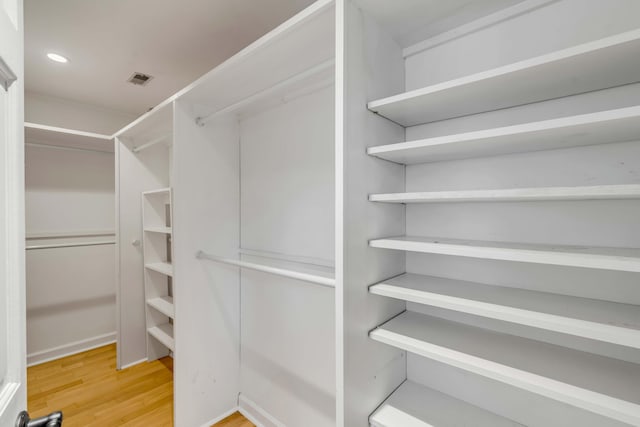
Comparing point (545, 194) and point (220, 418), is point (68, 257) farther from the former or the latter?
point (545, 194)

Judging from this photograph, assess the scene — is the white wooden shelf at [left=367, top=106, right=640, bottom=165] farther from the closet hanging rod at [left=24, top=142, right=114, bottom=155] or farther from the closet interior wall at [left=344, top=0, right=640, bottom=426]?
the closet hanging rod at [left=24, top=142, right=114, bottom=155]

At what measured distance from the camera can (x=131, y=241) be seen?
2.87 meters

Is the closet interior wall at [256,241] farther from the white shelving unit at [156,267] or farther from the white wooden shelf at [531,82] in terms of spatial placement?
the white shelving unit at [156,267]

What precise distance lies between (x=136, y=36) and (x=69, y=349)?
3110 mm

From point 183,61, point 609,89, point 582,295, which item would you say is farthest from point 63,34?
point 582,295

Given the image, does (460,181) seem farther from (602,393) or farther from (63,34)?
(63,34)

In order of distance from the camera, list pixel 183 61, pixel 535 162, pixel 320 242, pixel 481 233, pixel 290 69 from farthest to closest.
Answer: pixel 183 61 → pixel 320 242 → pixel 290 69 → pixel 481 233 → pixel 535 162

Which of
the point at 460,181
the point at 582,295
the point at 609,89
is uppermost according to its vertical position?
the point at 609,89

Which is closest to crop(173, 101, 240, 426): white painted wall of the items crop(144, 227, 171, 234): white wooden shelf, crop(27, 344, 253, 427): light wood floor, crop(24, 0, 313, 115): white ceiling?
crop(27, 344, 253, 427): light wood floor

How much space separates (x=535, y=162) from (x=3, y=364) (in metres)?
1.53

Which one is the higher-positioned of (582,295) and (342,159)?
(342,159)

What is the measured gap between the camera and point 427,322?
1.10 meters

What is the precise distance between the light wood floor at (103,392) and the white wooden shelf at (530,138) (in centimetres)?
212

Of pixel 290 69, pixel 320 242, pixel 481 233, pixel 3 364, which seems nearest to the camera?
pixel 3 364
